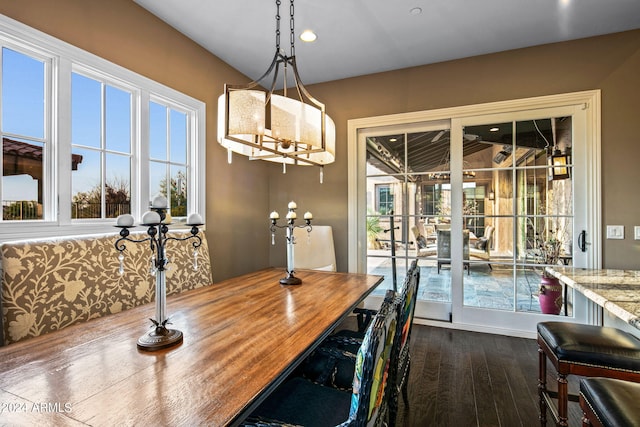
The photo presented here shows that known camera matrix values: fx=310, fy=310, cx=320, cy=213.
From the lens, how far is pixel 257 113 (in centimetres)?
161

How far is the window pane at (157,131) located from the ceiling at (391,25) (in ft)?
2.38

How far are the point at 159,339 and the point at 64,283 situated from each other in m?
0.93

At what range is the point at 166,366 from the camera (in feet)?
3.28

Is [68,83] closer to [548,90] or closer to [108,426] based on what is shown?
[108,426]

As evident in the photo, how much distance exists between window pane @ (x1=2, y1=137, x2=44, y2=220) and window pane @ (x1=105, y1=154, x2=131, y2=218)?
1.36 ft

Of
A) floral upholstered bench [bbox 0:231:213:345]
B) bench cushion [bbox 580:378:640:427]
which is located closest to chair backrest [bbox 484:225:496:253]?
bench cushion [bbox 580:378:640:427]

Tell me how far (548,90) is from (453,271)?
1.95 metres

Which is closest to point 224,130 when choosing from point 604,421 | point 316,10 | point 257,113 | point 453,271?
point 257,113

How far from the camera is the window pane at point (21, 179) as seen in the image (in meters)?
1.75

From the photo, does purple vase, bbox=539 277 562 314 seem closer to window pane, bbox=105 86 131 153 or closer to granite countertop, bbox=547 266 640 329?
granite countertop, bbox=547 266 640 329

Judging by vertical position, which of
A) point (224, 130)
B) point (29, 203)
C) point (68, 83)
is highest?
point (68, 83)

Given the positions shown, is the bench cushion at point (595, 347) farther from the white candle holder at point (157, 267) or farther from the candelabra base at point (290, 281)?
the white candle holder at point (157, 267)

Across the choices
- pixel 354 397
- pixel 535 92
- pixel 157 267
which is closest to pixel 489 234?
pixel 535 92

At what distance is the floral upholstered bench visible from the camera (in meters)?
1.48
